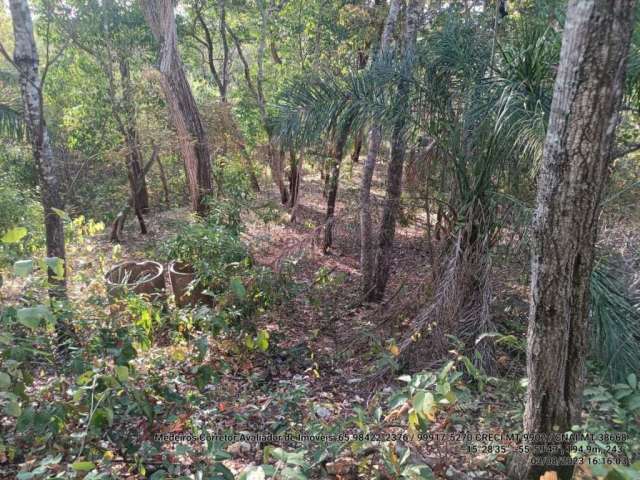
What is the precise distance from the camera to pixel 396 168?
4.86 metres

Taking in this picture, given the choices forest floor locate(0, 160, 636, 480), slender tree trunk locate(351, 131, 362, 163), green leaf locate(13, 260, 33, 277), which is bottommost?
forest floor locate(0, 160, 636, 480)

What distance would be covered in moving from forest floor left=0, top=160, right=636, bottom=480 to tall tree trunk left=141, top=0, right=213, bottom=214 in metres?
1.30

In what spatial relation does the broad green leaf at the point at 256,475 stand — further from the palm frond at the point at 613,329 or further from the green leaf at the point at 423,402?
the palm frond at the point at 613,329

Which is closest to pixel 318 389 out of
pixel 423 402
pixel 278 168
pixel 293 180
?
pixel 423 402

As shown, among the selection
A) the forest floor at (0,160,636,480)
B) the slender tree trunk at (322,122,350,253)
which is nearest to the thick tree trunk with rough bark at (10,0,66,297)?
the forest floor at (0,160,636,480)

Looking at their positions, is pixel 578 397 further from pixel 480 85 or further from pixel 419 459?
pixel 480 85

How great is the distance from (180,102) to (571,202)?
5514 mm

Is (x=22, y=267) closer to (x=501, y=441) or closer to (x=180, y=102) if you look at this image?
(x=501, y=441)

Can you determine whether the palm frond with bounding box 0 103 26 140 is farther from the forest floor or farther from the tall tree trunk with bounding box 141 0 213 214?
the tall tree trunk with bounding box 141 0 213 214

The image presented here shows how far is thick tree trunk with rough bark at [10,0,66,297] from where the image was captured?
11.7 feet

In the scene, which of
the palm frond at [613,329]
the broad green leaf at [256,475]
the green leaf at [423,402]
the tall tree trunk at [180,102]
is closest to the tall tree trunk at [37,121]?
the tall tree trunk at [180,102]

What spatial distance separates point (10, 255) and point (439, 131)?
3.59 meters

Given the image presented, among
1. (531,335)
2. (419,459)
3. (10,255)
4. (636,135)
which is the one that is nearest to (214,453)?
(419,459)

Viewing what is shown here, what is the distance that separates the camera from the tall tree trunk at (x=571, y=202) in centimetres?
153
